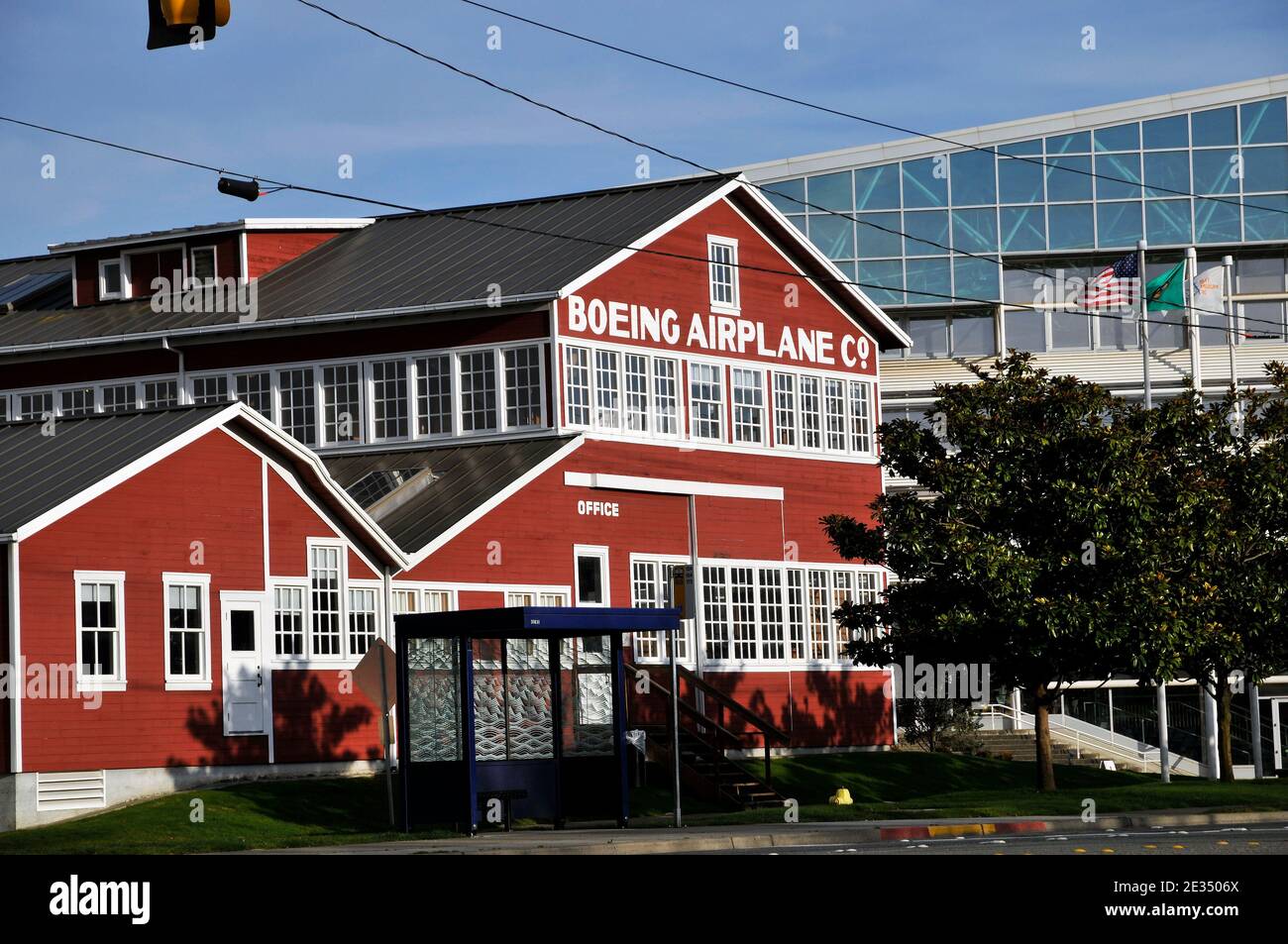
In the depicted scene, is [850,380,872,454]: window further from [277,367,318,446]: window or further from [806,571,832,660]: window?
[277,367,318,446]: window

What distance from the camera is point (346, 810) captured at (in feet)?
106

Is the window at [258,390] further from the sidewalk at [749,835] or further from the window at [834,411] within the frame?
the sidewalk at [749,835]

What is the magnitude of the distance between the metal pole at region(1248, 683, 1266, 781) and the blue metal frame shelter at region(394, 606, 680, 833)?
113ft

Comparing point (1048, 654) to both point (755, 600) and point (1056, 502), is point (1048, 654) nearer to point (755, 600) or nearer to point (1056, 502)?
point (1056, 502)

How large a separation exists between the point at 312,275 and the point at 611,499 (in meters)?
8.94

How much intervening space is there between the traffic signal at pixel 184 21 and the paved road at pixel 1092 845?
10256mm

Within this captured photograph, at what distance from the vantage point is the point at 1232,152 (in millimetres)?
73562

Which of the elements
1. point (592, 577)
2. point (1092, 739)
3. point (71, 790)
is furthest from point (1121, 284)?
point (71, 790)

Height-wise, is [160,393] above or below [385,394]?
above

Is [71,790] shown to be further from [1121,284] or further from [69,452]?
[1121,284]

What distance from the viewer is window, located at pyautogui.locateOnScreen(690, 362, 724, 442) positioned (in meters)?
42.9

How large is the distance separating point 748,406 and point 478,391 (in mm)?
6451

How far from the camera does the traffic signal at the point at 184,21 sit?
14914 millimetres

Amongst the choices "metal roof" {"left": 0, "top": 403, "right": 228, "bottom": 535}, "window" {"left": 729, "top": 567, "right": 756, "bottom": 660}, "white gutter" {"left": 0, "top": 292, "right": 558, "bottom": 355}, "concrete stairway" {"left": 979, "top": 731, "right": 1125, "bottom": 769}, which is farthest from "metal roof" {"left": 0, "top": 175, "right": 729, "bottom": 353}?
"concrete stairway" {"left": 979, "top": 731, "right": 1125, "bottom": 769}
